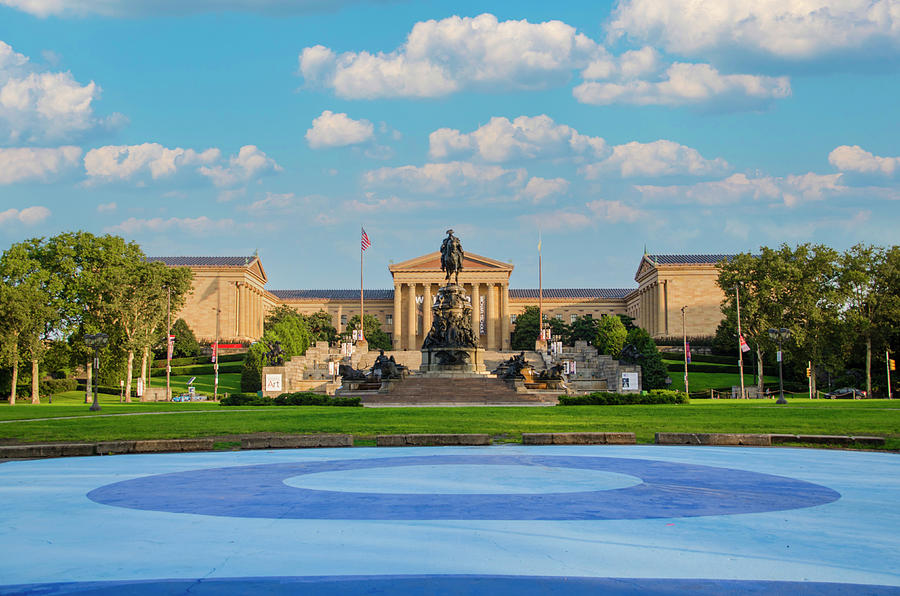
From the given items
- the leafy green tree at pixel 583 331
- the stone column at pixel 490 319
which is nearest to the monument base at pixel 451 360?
the leafy green tree at pixel 583 331

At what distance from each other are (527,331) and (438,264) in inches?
882

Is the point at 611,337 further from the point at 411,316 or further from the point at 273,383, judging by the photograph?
the point at 411,316

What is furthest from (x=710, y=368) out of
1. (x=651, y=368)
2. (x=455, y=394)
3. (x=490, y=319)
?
(x=490, y=319)

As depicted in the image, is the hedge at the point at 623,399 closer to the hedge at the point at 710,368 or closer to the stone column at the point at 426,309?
the hedge at the point at 710,368

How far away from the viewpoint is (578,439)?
62.3ft

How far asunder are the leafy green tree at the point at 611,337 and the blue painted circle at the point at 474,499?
88355 mm

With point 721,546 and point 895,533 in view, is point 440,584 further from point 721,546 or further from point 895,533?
point 895,533

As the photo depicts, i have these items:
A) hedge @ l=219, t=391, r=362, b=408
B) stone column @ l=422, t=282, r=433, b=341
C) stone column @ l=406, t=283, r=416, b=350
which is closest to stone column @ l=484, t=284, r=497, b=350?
stone column @ l=422, t=282, r=433, b=341

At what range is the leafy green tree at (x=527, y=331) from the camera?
13675cm

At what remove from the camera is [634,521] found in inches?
342

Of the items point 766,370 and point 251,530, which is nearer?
point 251,530

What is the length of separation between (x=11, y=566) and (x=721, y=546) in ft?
21.4

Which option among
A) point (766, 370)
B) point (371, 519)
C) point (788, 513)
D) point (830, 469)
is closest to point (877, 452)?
point (830, 469)

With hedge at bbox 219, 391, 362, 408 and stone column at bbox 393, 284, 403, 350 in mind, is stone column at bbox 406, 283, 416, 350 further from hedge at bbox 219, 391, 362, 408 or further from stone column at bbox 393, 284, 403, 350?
hedge at bbox 219, 391, 362, 408
